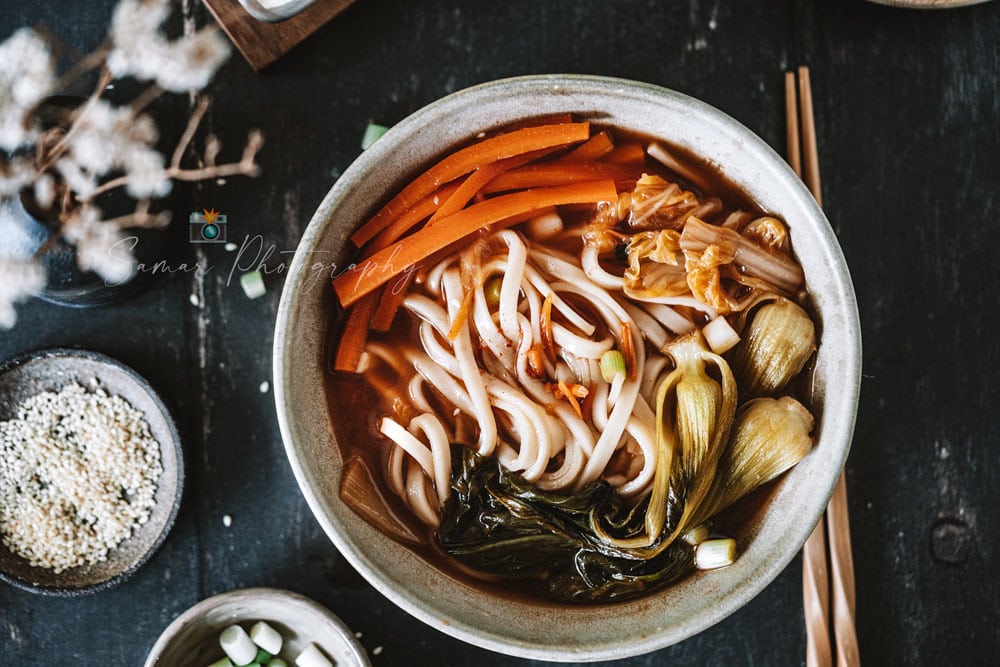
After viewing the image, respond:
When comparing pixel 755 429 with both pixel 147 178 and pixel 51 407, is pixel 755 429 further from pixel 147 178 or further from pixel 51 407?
pixel 51 407

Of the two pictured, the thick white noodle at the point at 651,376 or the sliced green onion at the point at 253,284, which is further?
the sliced green onion at the point at 253,284

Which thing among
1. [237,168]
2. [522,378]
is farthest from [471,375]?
[237,168]

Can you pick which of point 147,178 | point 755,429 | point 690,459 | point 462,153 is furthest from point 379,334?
point 755,429

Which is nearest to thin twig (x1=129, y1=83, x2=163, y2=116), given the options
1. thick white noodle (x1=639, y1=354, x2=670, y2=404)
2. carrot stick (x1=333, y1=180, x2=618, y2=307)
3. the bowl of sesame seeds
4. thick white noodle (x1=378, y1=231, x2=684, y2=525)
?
the bowl of sesame seeds

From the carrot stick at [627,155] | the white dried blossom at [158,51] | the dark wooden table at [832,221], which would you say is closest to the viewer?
the carrot stick at [627,155]

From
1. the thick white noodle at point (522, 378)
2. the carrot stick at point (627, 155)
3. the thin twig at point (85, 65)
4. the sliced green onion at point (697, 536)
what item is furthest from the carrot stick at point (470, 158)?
the sliced green onion at point (697, 536)

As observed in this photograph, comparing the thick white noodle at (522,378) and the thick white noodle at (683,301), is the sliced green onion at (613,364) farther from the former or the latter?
the thick white noodle at (683,301)
